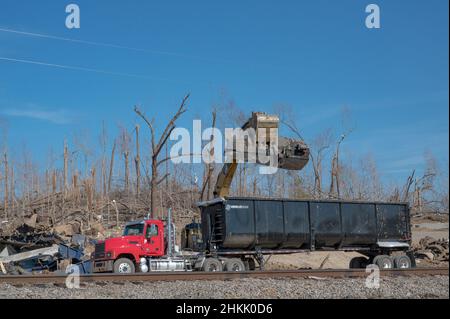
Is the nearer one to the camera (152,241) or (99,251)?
(99,251)

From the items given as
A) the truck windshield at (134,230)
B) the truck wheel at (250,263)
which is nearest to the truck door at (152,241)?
the truck windshield at (134,230)

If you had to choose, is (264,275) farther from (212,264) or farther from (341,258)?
(341,258)

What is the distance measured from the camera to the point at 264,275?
17.8 meters

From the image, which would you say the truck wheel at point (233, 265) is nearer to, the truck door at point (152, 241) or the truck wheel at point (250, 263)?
the truck wheel at point (250, 263)

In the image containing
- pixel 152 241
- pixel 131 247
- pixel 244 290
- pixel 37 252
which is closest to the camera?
pixel 244 290

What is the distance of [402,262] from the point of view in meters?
23.5

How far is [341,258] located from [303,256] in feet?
6.75

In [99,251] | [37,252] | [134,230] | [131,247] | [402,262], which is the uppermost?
[134,230]

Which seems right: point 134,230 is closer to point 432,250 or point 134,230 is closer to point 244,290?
point 244,290

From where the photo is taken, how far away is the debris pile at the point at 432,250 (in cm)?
2923

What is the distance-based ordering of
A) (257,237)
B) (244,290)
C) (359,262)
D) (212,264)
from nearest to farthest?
(244,290)
(212,264)
(257,237)
(359,262)

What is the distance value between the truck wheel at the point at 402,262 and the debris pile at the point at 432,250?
5873mm

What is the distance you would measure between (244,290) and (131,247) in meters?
8.98

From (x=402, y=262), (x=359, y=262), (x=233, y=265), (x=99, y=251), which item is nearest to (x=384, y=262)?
(x=402, y=262)
